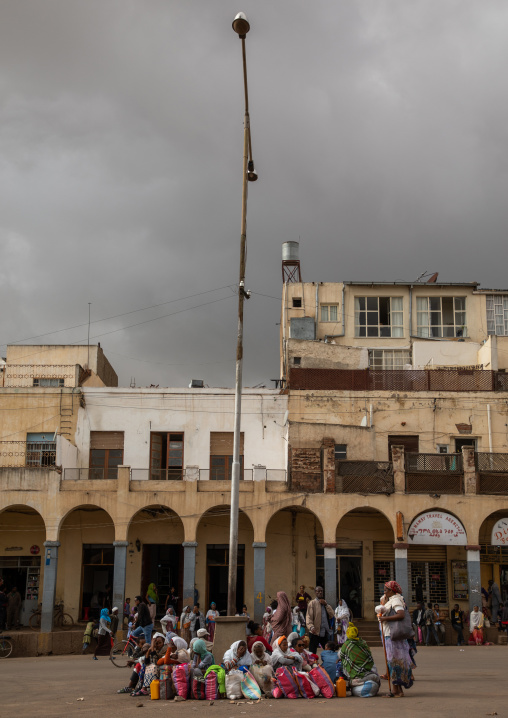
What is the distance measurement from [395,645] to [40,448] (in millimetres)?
22497

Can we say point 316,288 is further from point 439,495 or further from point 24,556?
point 24,556

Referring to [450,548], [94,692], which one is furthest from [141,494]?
[94,692]

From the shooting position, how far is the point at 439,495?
28.0m

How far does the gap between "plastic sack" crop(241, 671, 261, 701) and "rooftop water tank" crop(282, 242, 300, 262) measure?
31.2 m

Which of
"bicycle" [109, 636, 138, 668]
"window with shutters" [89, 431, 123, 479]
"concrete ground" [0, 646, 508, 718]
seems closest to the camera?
"concrete ground" [0, 646, 508, 718]

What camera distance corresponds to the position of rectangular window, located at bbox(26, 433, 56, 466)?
3155 cm

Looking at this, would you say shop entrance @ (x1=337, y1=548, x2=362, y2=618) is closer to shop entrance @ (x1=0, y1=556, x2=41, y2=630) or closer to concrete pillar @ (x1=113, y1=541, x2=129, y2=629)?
concrete pillar @ (x1=113, y1=541, x2=129, y2=629)

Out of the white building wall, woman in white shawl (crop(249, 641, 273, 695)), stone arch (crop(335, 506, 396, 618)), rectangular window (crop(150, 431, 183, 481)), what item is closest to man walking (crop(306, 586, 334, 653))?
woman in white shawl (crop(249, 641, 273, 695))

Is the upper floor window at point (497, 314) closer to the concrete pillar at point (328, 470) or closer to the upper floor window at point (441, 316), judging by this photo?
the upper floor window at point (441, 316)

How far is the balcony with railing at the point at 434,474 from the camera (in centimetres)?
2827

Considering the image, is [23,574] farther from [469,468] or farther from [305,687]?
[305,687]

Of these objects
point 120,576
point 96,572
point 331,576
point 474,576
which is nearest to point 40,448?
point 96,572

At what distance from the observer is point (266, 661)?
45.0 feet

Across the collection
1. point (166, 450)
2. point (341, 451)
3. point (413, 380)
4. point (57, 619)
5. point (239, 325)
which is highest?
point (413, 380)
